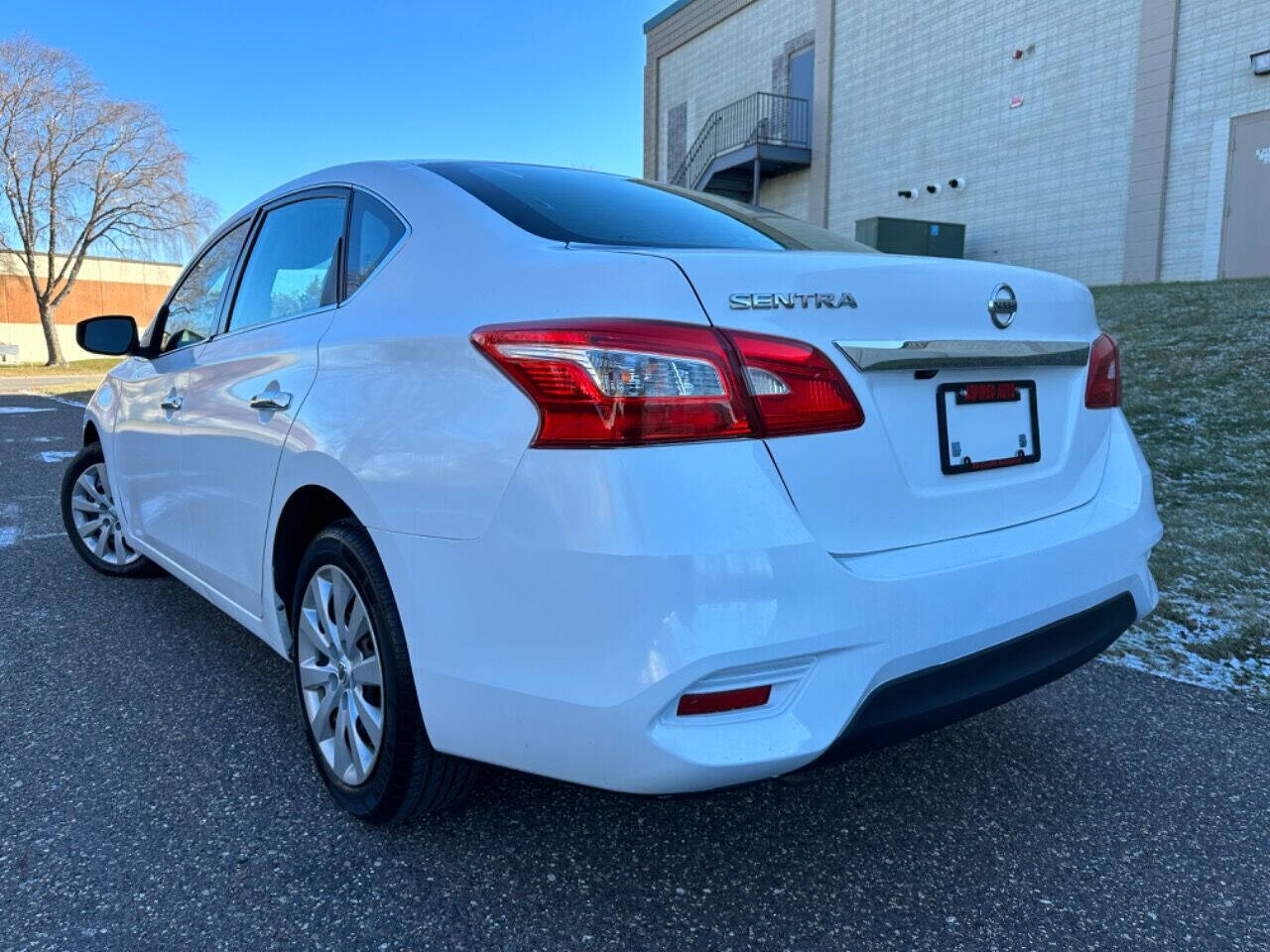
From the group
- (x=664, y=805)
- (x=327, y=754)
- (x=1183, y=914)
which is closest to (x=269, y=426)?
(x=327, y=754)

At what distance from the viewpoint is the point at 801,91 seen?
65.6 ft

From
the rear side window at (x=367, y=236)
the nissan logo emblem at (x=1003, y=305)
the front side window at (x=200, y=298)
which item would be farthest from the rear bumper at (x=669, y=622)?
the front side window at (x=200, y=298)

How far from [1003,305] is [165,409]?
276 centimetres

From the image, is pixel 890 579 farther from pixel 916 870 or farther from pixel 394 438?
pixel 394 438

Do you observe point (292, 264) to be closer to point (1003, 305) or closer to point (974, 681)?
point (1003, 305)

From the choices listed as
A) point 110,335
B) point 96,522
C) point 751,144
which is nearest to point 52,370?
point 751,144

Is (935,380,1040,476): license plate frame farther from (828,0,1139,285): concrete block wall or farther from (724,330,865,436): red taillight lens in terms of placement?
(828,0,1139,285): concrete block wall

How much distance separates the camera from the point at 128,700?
2988 millimetres

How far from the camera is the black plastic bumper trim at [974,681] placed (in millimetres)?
1705

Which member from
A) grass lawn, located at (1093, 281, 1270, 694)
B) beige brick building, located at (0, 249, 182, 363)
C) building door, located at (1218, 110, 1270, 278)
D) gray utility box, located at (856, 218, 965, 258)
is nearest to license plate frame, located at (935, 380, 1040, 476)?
grass lawn, located at (1093, 281, 1270, 694)

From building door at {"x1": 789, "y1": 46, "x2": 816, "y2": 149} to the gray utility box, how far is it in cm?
482

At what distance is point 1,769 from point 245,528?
2.93ft

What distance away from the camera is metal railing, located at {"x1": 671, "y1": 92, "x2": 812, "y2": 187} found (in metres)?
19.9

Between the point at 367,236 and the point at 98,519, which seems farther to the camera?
the point at 98,519
